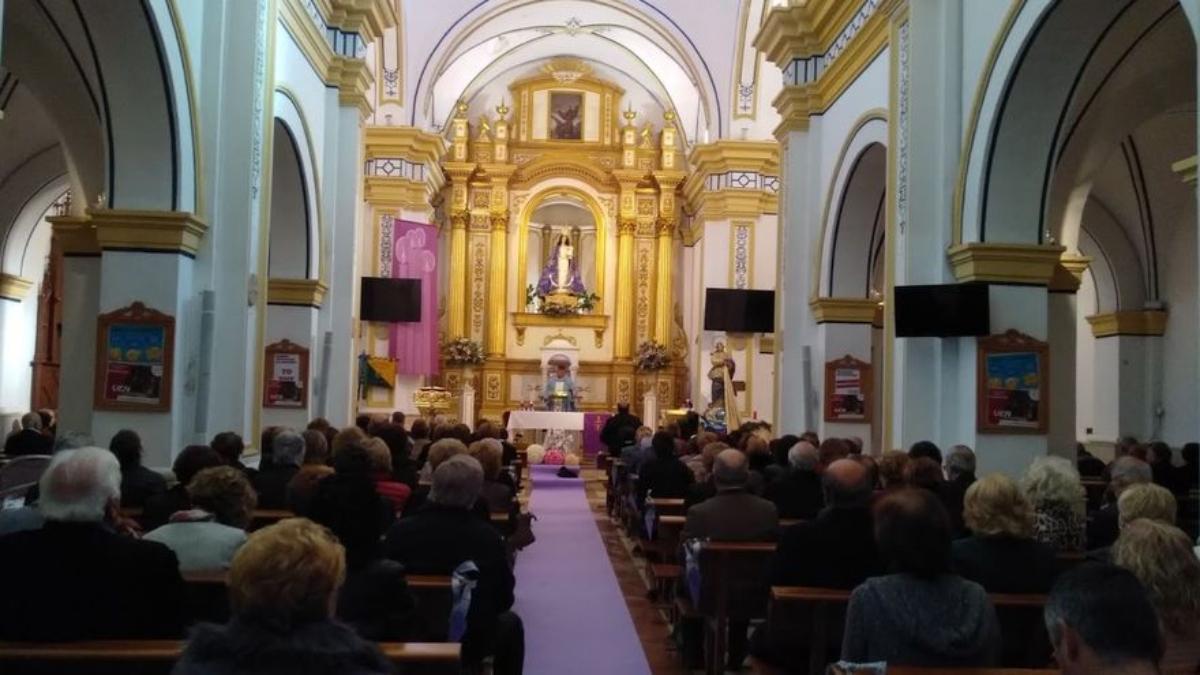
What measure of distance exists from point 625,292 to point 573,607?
16584 millimetres

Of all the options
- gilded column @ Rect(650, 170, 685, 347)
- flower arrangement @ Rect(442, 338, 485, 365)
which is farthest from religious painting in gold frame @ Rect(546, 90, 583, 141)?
flower arrangement @ Rect(442, 338, 485, 365)

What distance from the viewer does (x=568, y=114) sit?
2538 centimetres

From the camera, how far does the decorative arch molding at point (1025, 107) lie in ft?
27.5

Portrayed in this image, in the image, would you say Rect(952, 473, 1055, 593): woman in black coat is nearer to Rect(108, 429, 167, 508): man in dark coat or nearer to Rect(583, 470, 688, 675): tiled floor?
Rect(583, 470, 688, 675): tiled floor

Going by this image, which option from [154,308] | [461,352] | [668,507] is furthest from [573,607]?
[461,352]

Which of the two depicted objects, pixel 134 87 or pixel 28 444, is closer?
pixel 134 87

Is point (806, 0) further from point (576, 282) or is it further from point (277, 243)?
point (576, 282)

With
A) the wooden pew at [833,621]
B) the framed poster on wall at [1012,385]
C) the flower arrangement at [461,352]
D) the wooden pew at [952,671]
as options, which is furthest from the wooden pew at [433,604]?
the flower arrangement at [461,352]

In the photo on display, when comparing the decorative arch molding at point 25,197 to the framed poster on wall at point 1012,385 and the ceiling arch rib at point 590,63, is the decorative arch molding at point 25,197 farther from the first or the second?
the framed poster on wall at point 1012,385

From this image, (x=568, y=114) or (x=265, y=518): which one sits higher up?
(x=568, y=114)

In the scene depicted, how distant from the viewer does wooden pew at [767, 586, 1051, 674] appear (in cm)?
425

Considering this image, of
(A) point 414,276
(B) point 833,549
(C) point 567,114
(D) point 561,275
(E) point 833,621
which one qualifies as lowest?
(E) point 833,621

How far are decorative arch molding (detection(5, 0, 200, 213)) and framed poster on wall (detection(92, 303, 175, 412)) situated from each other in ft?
2.64

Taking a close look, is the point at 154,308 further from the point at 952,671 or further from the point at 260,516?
the point at 952,671
